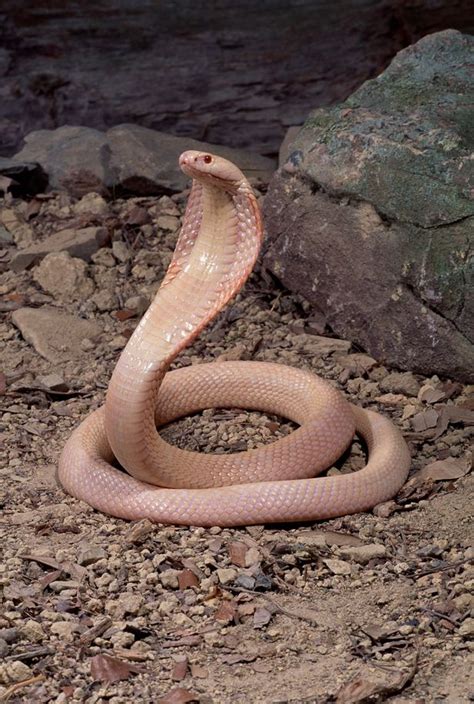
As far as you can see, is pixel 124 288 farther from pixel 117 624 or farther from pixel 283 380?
pixel 117 624

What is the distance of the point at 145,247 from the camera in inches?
255

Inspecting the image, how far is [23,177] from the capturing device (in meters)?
7.02

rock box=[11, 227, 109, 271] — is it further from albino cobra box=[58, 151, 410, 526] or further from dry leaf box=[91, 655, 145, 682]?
dry leaf box=[91, 655, 145, 682]

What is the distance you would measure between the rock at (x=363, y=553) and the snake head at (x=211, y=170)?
135 cm

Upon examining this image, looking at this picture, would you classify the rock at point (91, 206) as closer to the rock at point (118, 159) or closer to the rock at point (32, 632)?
the rock at point (118, 159)

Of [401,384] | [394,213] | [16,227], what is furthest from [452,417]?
[16,227]

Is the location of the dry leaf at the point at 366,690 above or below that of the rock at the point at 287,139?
below

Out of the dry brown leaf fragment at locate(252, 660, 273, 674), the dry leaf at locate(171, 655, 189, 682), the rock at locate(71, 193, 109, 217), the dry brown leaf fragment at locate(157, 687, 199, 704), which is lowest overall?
the dry brown leaf fragment at locate(252, 660, 273, 674)

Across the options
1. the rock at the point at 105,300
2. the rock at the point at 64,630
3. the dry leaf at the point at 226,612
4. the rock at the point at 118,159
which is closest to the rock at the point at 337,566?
the dry leaf at the point at 226,612

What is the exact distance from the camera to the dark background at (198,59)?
7172mm

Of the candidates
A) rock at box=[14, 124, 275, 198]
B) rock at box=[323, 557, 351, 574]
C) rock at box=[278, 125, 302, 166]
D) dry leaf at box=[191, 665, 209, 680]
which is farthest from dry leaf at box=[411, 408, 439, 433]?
rock at box=[14, 124, 275, 198]

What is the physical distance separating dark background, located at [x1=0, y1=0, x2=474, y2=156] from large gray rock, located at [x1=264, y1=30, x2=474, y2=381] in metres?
1.66

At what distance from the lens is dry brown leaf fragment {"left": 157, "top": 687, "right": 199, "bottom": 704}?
295 cm

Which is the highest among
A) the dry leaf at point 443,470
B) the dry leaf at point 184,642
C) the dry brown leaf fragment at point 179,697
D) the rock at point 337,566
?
the dry brown leaf fragment at point 179,697
